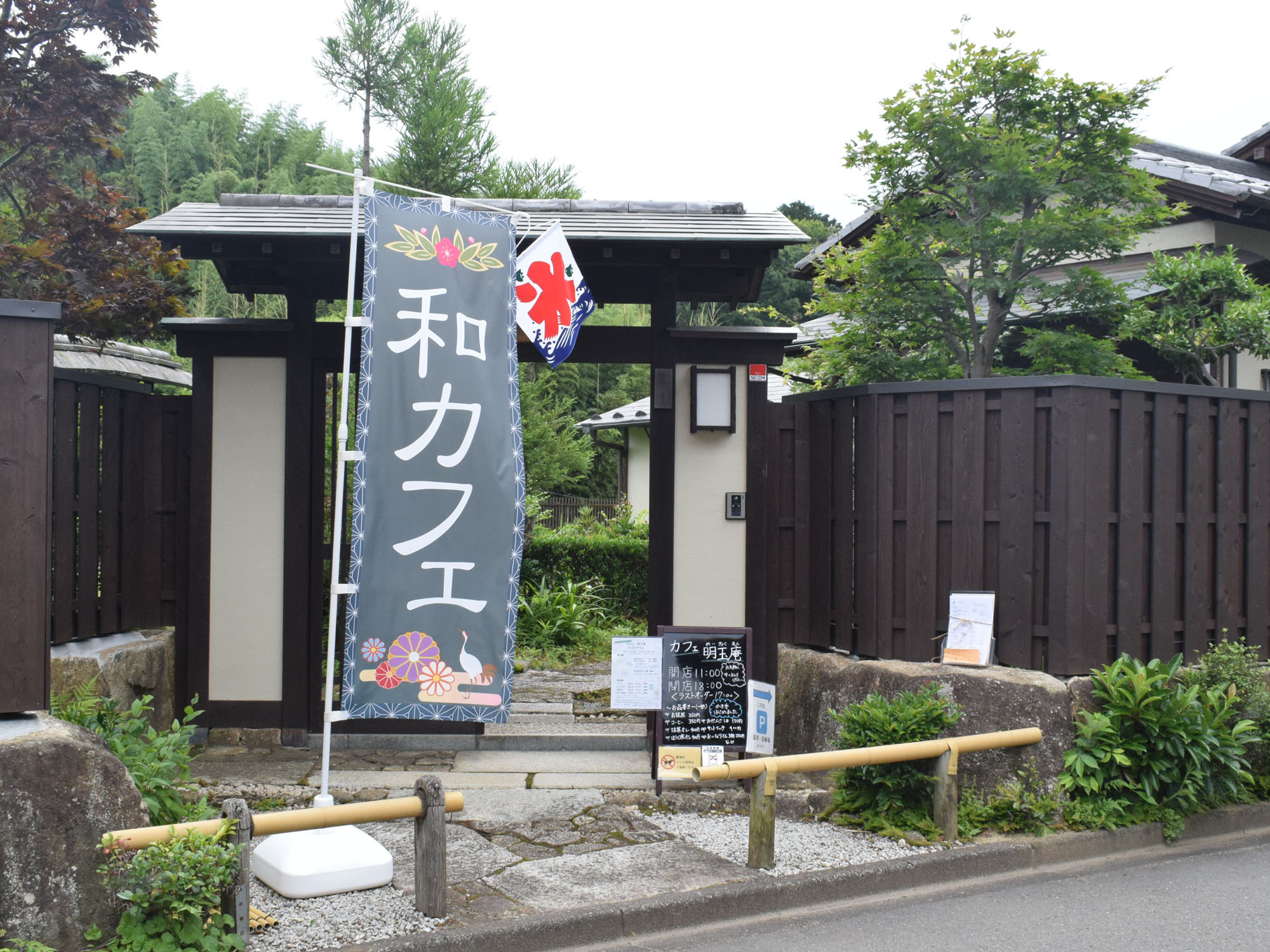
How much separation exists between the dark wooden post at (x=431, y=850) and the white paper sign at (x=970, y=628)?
143 inches

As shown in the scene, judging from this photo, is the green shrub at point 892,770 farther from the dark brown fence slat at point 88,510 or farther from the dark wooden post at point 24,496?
the dark brown fence slat at point 88,510

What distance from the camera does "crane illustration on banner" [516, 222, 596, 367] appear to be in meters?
5.41

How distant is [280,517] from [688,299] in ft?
11.4

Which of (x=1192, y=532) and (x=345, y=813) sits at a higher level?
(x=1192, y=532)

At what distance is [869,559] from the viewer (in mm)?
6852

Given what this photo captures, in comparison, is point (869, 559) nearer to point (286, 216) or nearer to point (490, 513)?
point (490, 513)

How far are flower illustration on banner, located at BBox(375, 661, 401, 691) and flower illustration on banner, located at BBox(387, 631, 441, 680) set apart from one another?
18 millimetres

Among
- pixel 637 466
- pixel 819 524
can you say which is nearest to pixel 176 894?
pixel 819 524

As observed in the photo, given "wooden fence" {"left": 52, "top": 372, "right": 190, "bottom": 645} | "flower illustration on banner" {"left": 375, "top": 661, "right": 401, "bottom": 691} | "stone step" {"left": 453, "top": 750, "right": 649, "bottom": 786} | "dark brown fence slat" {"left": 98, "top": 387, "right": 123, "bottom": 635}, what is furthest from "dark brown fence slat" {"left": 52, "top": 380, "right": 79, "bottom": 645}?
"stone step" {"left": 453, "top": 750, "right": 649, "bottom": 786}

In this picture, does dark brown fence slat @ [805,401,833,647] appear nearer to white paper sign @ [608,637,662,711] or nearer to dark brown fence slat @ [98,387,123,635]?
white paper sign @ [608,637,662,711]

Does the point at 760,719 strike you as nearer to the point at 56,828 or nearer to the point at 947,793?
the point at 947,793

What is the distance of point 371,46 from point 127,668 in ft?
67.5

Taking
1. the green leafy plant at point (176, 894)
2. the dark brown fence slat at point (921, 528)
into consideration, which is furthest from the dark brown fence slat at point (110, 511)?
the dark brown fence slat at point (921, 528)

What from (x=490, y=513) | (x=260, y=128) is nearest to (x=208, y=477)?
(x=490, y=513)
